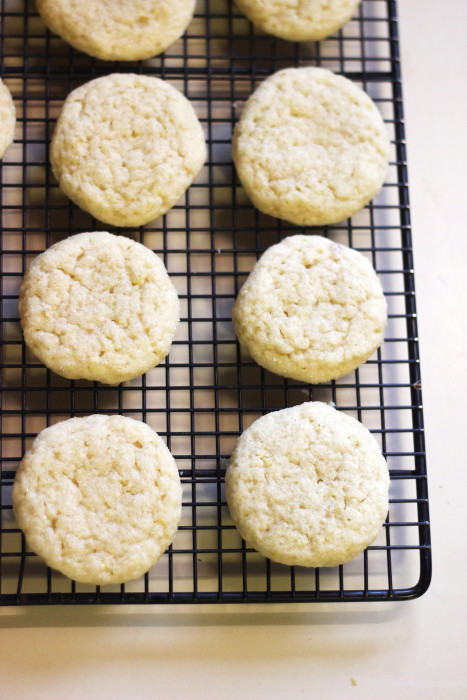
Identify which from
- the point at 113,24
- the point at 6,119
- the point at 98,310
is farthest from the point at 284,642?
the point at 113,24

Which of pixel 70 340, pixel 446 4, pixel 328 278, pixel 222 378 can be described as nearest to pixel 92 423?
pixel 70 340

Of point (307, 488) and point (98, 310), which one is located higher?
point (98, 310)

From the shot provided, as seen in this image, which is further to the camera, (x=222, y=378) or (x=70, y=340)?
(x=222, y=378)

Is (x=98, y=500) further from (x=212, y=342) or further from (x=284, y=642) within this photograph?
(x=284, y=642)

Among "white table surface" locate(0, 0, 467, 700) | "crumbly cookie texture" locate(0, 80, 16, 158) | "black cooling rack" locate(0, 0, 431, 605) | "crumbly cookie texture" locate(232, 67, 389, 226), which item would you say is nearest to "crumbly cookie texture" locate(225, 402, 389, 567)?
"black cooling rack" locate(0, 0, 431, 605)

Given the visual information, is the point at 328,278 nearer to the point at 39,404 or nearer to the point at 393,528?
the point at 393,528

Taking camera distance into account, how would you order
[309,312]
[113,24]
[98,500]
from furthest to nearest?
[113,24] < [309,312] < [98,500]
